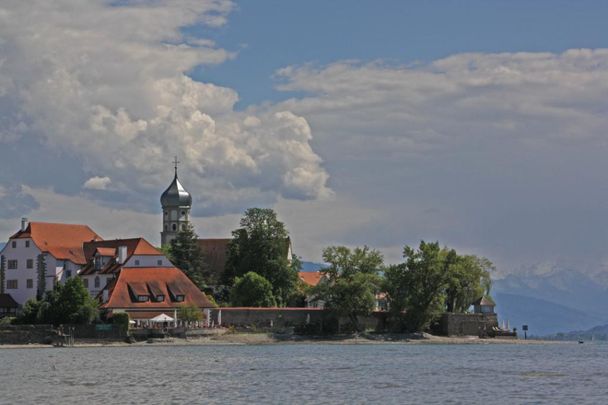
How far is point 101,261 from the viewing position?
120 meters

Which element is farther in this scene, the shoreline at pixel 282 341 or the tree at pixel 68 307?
the tree at pixel 68 307

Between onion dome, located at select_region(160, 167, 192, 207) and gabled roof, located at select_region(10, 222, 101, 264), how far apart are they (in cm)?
2471

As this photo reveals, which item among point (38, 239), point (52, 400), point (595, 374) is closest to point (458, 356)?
point (595, 374)

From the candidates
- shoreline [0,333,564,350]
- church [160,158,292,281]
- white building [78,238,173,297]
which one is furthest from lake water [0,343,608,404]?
church [160,158,292,281]

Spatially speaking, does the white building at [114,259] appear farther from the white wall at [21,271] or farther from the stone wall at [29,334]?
the stone wall at [29,334]

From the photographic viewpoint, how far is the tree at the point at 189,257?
127875 mm

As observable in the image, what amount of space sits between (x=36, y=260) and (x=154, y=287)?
17.6 metres

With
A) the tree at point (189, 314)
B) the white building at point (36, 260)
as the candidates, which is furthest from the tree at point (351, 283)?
the white building at point (36, 260)

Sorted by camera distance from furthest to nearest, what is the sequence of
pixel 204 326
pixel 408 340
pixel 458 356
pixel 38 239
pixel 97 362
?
pixel 38 239 < pixel 408 340 < pixel 204 326 < pixel 458 356 < pixel 97 362

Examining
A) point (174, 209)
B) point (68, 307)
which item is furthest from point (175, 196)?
point (68, 307)

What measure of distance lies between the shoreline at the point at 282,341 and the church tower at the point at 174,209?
4391 centimetres

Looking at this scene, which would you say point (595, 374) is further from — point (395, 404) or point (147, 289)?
point (147, 289)

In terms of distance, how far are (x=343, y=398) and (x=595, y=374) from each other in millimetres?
22213

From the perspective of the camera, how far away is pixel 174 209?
15350 centimetres
